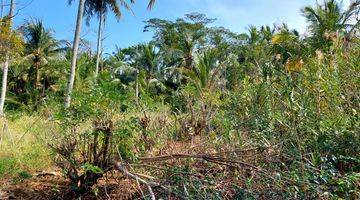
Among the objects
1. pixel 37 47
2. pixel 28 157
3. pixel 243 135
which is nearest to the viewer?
pixel 243 135

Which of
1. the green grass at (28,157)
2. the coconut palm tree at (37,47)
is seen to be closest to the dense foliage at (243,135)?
the green grass at (28,157)

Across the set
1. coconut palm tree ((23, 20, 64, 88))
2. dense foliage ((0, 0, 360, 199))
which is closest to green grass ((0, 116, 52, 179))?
dense foliage ((0, 0, 360, 199))

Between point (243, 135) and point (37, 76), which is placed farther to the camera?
point (37, 76)

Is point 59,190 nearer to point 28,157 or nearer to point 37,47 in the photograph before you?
point 28,157

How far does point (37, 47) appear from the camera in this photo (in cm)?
2588

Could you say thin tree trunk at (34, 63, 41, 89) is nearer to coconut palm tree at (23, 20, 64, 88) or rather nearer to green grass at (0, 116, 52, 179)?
coconut palm tree at (23, 20, 64, 88)

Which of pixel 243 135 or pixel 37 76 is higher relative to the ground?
pixel 37 76

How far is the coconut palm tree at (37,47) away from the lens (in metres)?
25.7

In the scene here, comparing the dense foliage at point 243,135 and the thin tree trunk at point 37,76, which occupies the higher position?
the thin tree trunk at point 37,76

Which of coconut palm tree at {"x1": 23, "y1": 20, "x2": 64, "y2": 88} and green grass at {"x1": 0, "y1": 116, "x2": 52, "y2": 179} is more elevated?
coconut palm tree at {"x1": 23, "y1": 20, "x2": 64, "y2": 88}

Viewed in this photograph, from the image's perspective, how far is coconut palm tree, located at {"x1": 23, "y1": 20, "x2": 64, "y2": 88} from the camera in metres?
25.7

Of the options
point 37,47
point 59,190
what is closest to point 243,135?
point 59,190

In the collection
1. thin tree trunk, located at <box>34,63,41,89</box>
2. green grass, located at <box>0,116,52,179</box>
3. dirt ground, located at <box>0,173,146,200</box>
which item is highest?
thin tree trunk, located at <box>34,63,41,89</box>

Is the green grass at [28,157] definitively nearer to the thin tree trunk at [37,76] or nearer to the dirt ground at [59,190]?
the dirt ground at [59,190]
